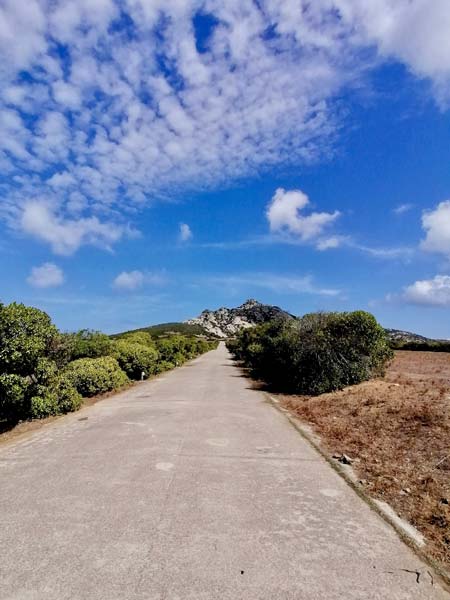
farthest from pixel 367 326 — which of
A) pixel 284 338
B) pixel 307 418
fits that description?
pixel 307 418

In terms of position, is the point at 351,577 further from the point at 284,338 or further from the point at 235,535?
the point at 284,338

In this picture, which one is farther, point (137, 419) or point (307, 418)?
point (307, 418)

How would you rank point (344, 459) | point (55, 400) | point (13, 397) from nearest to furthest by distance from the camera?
point (344, 459), point (13, 397), point (55, 400)

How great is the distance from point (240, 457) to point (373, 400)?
623 centimetres

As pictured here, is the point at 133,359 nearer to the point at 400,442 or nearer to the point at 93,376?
the point at 93,376

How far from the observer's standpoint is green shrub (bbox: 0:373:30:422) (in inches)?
399

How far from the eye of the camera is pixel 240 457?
7070 millimetres

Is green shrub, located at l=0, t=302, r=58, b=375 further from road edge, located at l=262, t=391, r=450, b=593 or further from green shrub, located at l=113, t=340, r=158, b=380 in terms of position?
green shrub, located at l=113, t=340, r=158, b=380

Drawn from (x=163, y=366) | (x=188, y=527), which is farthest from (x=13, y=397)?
(x=163, y=366)

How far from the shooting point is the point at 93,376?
15.8 metres

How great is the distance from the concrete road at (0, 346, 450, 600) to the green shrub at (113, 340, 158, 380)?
1456 cm

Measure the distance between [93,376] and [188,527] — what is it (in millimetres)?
12459

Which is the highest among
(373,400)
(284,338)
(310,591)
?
(284,338)

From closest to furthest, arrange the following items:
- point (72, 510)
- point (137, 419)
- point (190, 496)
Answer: point (72, 510) < point (190, 496) < point (137, 419)
